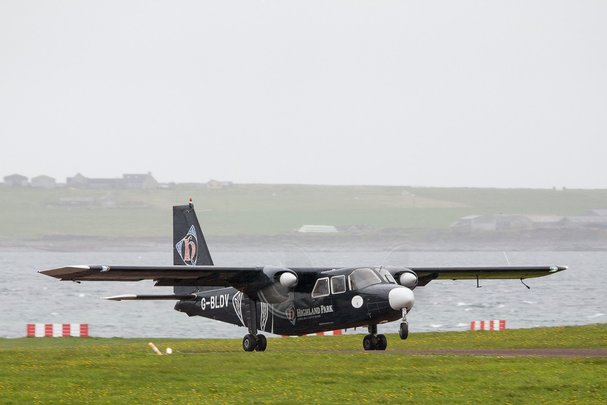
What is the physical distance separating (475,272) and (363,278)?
6159 mm

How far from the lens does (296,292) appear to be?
1458 inches

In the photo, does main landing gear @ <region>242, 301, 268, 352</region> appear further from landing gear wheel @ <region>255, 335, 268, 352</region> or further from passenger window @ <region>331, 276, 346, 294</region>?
passenger window @ <region>331, 276, 346, 294</region>

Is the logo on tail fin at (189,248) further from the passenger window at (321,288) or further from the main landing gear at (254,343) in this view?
the passenger window at (321,288)

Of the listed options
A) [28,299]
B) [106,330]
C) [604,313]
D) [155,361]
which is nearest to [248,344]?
[155,361]

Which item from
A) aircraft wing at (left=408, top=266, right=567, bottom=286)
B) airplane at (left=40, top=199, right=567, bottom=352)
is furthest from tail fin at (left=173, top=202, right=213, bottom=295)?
aircraft wing at (left=408, top=266, right=567, bottom=286)

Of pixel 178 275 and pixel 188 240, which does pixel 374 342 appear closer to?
pixel 178 275

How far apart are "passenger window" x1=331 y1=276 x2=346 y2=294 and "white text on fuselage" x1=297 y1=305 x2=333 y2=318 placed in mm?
537

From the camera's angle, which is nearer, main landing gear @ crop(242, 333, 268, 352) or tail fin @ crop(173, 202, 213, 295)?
main landing gear @ crop(242, 333, 268, 352)

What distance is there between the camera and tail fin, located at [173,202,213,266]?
42.0 m

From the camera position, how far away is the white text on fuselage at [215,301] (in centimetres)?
3962

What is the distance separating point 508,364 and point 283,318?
985 centimetres

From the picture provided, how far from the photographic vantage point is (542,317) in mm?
92188

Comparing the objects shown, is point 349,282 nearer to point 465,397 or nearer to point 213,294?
point 213,294

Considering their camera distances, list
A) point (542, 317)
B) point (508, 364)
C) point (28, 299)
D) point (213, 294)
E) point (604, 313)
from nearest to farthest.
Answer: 1. point (508, 364)
2. point (213, 294)
3. point (542, 317)
4. point (604, 313)
5. point (28, 299)
